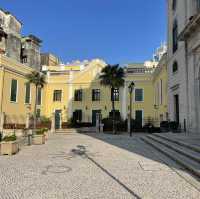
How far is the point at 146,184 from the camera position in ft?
22.3

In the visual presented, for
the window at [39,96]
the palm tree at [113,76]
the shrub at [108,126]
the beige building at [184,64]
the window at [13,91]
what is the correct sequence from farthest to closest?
the window at [39,96]
the shrub at [108,126]
the window at [13,91]
the palm tree at [113,76]
the beige building at [184,64]

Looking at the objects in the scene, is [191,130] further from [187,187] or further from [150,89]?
[150,89]

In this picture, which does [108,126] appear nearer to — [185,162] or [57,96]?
[57,96]

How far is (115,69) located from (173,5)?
9.65 m

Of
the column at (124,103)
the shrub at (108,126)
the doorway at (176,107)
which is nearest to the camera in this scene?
the doorway at (176,107)

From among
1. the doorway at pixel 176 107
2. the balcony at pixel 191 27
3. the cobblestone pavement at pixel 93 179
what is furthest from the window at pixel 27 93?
the cobblestone pavement at pixel 93 179

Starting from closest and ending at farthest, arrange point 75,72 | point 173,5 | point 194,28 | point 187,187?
point 187,187
point 194,28
point 173,5
point 75,72

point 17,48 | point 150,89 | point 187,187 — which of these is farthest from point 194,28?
point 17,48

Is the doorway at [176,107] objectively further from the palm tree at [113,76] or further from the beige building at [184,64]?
the palm tree at [113,76]

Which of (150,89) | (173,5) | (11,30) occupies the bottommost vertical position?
(150,89)

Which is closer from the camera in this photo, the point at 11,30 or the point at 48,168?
the point at 48,168

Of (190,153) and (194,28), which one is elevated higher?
(194,28)

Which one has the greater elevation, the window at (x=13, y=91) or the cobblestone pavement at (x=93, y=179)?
the window at (x=13, y=91)

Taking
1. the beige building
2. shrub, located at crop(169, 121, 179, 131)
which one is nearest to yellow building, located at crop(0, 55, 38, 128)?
shrub, located at crop(169, 121, 179, 131)
